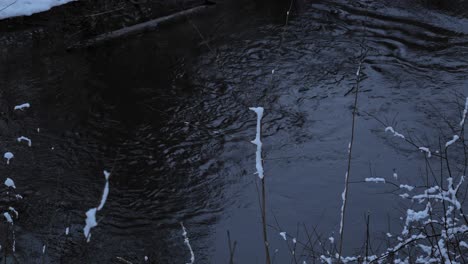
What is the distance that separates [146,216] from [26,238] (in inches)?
49.4

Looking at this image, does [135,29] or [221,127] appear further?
[135,29]

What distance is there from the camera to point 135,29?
1096 cm

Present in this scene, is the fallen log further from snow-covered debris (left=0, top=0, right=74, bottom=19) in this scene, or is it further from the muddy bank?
snow-covered debris (left=0, top=0, right=74, bottom=19)

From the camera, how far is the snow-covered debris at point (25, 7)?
1130 centimetres

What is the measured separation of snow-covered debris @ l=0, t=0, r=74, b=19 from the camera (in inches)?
445

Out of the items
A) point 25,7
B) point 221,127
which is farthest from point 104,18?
point 221,127

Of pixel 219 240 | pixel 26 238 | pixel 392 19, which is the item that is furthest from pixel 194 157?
pixel 392 19

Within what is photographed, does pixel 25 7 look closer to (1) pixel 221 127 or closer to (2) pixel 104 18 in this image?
(2) pixel 104 18

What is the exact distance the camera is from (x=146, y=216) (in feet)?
20.2

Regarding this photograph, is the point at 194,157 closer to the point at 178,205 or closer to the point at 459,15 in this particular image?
the point at 178,205

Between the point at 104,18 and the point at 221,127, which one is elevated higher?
the point at 104,18

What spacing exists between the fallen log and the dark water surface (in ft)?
0.69

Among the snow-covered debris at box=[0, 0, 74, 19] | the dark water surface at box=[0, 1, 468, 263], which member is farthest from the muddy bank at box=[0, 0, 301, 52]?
the dark water surface at box=[0, 1, 468, 263]

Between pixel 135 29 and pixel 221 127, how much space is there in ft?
13.4
